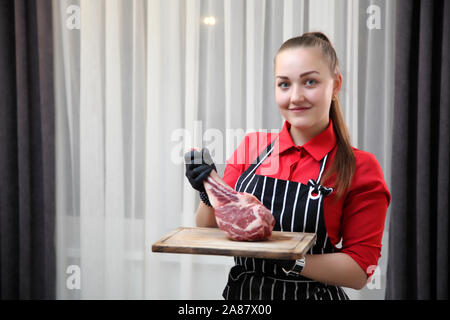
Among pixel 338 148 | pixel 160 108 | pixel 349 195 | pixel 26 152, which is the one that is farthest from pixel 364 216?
pixel 26 152

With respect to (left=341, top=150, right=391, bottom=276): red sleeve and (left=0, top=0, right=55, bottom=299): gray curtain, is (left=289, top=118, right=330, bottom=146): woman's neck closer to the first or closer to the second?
(left=341, top=150, right=391, bottom=276): red sleeve

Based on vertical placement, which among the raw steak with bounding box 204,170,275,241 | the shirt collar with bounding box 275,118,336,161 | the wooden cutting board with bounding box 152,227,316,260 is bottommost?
the wooden cutting board with bounding box 152,227,316,260

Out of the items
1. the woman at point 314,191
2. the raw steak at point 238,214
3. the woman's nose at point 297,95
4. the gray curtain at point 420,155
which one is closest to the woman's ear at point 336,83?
the woman at point 314,191

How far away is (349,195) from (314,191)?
3.8 inches

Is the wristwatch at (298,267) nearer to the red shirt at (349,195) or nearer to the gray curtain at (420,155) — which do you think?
the red shirt at (349,195)

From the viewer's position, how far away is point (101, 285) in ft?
7.47

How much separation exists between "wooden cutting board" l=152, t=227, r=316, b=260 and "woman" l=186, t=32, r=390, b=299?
7cm

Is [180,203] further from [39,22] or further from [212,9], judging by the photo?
[39,22]

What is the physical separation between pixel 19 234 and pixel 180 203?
2.89ft

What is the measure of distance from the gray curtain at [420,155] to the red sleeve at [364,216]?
808mm

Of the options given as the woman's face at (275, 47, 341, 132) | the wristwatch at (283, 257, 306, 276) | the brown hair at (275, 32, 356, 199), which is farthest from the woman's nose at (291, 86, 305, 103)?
the wristwatch at (283, 257, 306, 276)

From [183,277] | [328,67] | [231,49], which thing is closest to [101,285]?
[183,277]

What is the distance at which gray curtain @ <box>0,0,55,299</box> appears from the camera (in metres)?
2.23

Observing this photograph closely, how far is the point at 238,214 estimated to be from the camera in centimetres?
99
